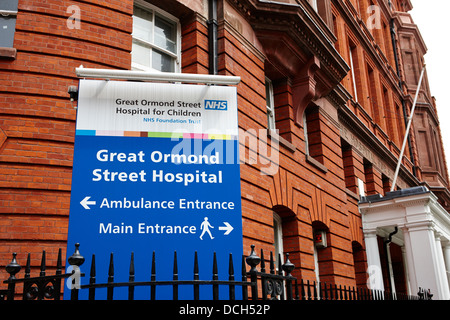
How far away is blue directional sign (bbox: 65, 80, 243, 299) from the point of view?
453 centimetres

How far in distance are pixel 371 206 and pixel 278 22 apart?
7776mm

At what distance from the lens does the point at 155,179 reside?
4.80 meters

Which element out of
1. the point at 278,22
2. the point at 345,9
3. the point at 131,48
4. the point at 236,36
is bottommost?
the point at 131,48

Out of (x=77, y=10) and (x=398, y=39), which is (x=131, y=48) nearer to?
(x=77, y=10)

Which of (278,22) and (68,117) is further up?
(278,22)

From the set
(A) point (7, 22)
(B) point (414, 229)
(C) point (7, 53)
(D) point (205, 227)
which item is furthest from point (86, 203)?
(B) point (414, 229)

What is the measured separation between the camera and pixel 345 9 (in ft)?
64.0

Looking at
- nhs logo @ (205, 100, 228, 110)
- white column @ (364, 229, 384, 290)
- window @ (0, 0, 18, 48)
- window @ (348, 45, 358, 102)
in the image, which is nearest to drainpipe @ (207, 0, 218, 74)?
window @ (0, 0, 18, 48)

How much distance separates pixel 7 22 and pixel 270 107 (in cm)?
688

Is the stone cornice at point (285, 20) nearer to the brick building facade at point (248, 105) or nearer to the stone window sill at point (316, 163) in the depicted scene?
the brick building facade at point (248, 105)

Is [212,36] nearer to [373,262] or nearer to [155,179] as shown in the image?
[155,179]

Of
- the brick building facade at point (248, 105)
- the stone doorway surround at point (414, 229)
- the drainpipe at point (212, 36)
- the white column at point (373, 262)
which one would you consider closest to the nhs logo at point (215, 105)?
the brick building facade at point (248, 105)

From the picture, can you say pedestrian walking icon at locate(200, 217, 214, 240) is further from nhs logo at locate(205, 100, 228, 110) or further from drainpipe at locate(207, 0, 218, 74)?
drainpipe at locate(207, 0, 218, 74)
